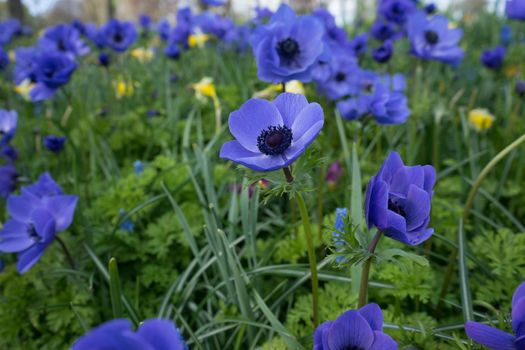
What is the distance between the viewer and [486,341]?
27.2 inches

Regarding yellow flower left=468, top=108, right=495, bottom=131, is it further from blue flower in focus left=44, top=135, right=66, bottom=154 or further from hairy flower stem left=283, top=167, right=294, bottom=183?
blue flower in focus left=44, top=135, right=66, bottom=154

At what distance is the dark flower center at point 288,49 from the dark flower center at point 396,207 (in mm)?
694

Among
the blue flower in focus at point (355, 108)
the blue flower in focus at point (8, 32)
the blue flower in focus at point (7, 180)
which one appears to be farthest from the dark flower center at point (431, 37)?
the blue flower in focus at point (8, 32)

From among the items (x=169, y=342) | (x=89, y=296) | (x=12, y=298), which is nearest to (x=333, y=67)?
(x=89, y=296)

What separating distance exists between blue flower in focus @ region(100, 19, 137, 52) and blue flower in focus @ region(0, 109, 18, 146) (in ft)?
3.59

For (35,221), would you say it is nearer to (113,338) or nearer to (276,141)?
(276,141)

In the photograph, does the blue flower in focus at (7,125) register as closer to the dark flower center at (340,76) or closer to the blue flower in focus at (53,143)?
the blue flower in focus at (53,143)

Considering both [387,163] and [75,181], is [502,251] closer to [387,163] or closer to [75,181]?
[387,163]

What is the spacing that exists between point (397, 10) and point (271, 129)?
188cm

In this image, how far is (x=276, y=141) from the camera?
839 millimetres

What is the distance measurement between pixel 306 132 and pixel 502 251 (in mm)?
872

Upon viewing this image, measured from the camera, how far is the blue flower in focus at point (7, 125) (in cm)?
189

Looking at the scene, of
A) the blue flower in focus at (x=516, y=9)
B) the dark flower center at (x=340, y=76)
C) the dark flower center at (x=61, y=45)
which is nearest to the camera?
the blue flower in focus at (x=516, y=9)

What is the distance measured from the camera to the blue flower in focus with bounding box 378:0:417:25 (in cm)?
238
